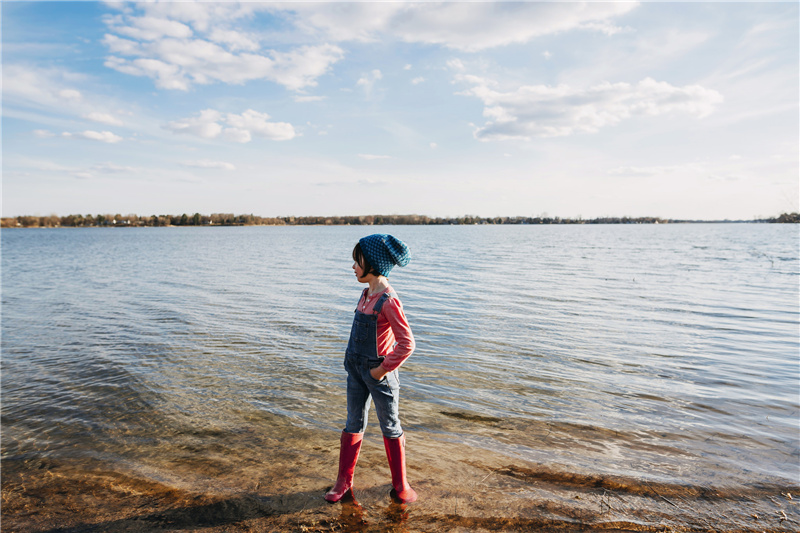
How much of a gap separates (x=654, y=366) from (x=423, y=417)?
19.8ft

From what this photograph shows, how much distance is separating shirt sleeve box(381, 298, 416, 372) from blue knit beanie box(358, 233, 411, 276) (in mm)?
350

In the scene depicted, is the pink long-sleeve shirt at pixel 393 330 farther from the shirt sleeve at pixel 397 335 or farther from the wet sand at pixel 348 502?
the wet sand at pixel 348 502

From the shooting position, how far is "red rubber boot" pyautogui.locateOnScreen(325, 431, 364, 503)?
14.9ft

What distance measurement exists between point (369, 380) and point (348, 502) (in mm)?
1420

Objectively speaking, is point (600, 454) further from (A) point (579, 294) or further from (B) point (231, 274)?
(B) point (231, 274)

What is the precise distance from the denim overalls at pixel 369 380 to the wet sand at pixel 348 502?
89 cm

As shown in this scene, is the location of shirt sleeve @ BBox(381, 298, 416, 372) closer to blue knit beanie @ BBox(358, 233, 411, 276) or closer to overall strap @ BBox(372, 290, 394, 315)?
overall strap @ BBox(372, 290, 394, 315)

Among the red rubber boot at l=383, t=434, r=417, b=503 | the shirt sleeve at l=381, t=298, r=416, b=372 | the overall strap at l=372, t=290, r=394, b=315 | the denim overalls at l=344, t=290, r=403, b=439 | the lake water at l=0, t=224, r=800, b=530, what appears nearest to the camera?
the shirt sleeve at l=381, t=298, r=416, b=372

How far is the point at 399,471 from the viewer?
14.9 feet

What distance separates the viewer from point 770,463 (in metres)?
5.57

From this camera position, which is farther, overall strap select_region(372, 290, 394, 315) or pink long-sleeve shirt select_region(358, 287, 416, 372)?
overall strap select_region(372, 290, 394, 315)

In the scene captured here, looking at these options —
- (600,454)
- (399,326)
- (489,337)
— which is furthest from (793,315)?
(399,326)

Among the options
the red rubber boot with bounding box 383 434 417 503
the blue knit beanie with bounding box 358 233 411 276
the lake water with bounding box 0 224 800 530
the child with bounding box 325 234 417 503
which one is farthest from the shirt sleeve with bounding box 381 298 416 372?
the lake water with bounding box 0 224 800 530

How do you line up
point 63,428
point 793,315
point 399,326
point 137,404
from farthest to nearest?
point 793,315 → point 137,404 → point 63,428 → point 399,326
